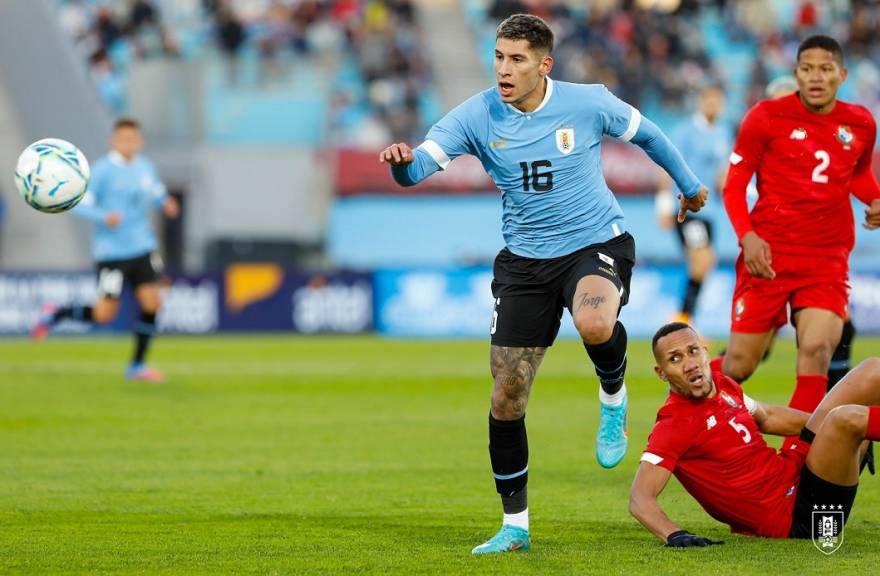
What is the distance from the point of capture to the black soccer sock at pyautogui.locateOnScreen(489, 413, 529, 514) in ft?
21.9

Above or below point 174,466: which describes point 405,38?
above

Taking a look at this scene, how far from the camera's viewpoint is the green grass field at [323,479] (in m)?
6.29

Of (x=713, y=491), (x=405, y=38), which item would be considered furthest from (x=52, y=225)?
(x=713, y=491)

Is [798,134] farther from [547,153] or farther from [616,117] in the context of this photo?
[547,153]

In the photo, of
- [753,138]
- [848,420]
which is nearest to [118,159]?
[753,138]

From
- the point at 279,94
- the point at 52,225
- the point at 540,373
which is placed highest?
the point at 279,94

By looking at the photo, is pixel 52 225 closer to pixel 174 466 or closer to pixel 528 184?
pixel 174 466

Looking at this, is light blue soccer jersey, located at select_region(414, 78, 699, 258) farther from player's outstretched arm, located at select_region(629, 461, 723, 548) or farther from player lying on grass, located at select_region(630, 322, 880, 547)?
player's outstretched arm, located at select_region(629, 461, 723, 548)

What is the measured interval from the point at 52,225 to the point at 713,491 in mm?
22065

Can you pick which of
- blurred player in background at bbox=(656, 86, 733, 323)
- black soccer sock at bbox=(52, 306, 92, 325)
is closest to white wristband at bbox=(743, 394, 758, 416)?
blurred player in background at bbox=(656, 86, 733, 323)

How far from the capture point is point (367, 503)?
8.09m

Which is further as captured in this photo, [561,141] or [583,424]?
[583,424]

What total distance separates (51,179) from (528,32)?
145 inches

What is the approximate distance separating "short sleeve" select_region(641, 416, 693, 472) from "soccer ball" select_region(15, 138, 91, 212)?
4129 millimetres
